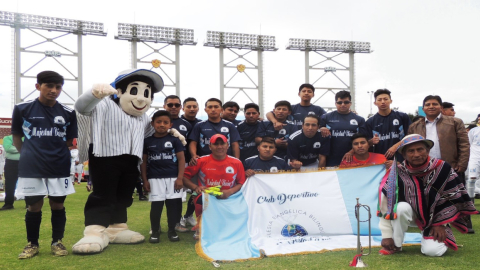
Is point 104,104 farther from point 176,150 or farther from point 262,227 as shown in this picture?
point 262,227

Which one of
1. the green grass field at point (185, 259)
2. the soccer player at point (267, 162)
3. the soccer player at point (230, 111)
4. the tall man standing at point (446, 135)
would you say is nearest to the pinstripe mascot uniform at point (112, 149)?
the green grass field at point (185, 259)

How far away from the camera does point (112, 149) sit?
412 centimetres

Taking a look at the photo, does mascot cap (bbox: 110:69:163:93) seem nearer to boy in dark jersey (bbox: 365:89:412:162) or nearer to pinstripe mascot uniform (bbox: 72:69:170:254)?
pinstripe mascot uniform (bbox: 72:69:170:254)

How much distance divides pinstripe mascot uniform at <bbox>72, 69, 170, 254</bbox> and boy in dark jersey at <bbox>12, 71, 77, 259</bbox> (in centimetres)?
26

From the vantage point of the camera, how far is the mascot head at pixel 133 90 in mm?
4320

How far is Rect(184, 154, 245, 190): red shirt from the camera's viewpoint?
4555 millimetres

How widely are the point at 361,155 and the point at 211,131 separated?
206cm

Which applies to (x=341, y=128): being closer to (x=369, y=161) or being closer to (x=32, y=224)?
(x=369, y=161)

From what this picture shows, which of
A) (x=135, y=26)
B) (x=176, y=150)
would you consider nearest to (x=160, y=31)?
(x=135, y=26)

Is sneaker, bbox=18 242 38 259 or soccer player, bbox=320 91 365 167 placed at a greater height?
soccer player, bbox=320 91 365 167

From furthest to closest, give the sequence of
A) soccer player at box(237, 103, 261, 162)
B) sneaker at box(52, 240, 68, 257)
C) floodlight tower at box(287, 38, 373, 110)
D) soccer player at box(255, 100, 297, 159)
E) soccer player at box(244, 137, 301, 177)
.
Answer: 1. floodlight tower at box(287, 38, 373, 110)
2. soccer player at box(237, 103, 261, 162)
3. soccer player at box(255, 100, 297, 159)
4. soccer player at box(244, 137, 301, 177)
5. sneaker at box(52, 240, 68, 257)

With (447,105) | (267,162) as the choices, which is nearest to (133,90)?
(267,162)

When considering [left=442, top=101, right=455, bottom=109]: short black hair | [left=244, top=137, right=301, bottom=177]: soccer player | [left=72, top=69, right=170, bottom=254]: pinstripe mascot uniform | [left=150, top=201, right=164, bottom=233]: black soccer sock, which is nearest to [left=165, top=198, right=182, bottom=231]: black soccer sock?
[left=150, top=201, right=164, bottom=233]: black soccer sock

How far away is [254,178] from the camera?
4527 mm
